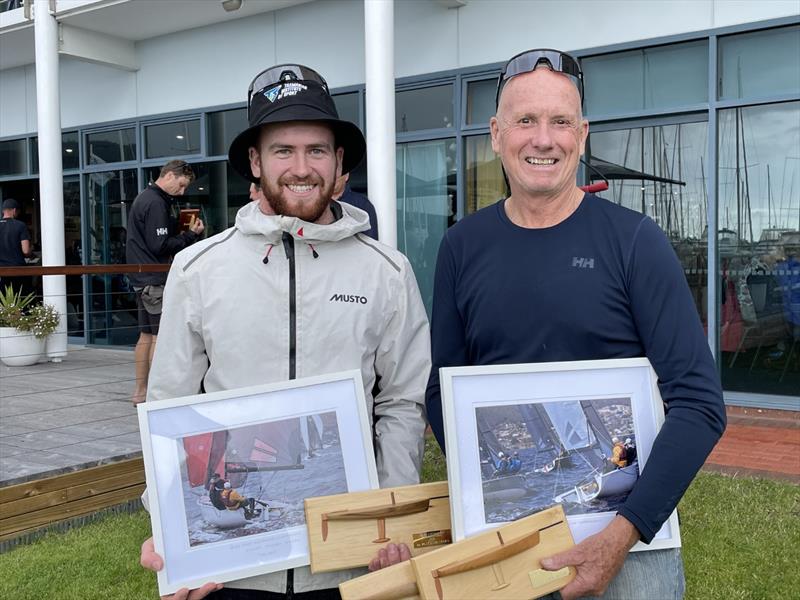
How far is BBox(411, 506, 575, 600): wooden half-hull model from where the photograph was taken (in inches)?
55.1

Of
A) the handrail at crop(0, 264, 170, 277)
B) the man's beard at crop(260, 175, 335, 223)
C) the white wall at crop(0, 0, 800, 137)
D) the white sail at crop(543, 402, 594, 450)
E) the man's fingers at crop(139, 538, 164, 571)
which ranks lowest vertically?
the man's fingers at crop(139, 538, 164, 571)

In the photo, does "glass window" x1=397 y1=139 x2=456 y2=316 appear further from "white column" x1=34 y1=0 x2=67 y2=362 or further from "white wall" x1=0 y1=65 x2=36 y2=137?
"white wall" x1=0 y1=65 x2=36 y2=137

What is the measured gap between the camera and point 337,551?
1601 mm

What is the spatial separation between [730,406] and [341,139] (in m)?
6.58

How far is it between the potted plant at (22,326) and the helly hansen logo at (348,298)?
8599 mm

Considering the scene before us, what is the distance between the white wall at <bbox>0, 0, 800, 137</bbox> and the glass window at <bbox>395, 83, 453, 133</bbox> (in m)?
0.23

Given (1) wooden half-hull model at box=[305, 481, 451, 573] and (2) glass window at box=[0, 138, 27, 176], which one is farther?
(2) glass window at box=[0, 138, 27, 176]

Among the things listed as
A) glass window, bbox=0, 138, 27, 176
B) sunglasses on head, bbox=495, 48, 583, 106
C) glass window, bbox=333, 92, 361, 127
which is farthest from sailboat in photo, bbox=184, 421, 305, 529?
glass window, bbox=0, 138, 27, 176

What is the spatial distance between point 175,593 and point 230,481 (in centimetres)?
25

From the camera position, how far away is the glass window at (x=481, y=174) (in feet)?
28.2

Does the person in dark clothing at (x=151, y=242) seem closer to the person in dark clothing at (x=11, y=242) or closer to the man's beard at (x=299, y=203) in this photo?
the person in dark clothing at (x=11, y=242)

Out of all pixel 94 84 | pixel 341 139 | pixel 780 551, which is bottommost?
pixel 780 551

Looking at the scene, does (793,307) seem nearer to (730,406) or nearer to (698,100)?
(730,406)

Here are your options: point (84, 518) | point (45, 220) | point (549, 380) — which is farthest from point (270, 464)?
point (45, 220)
